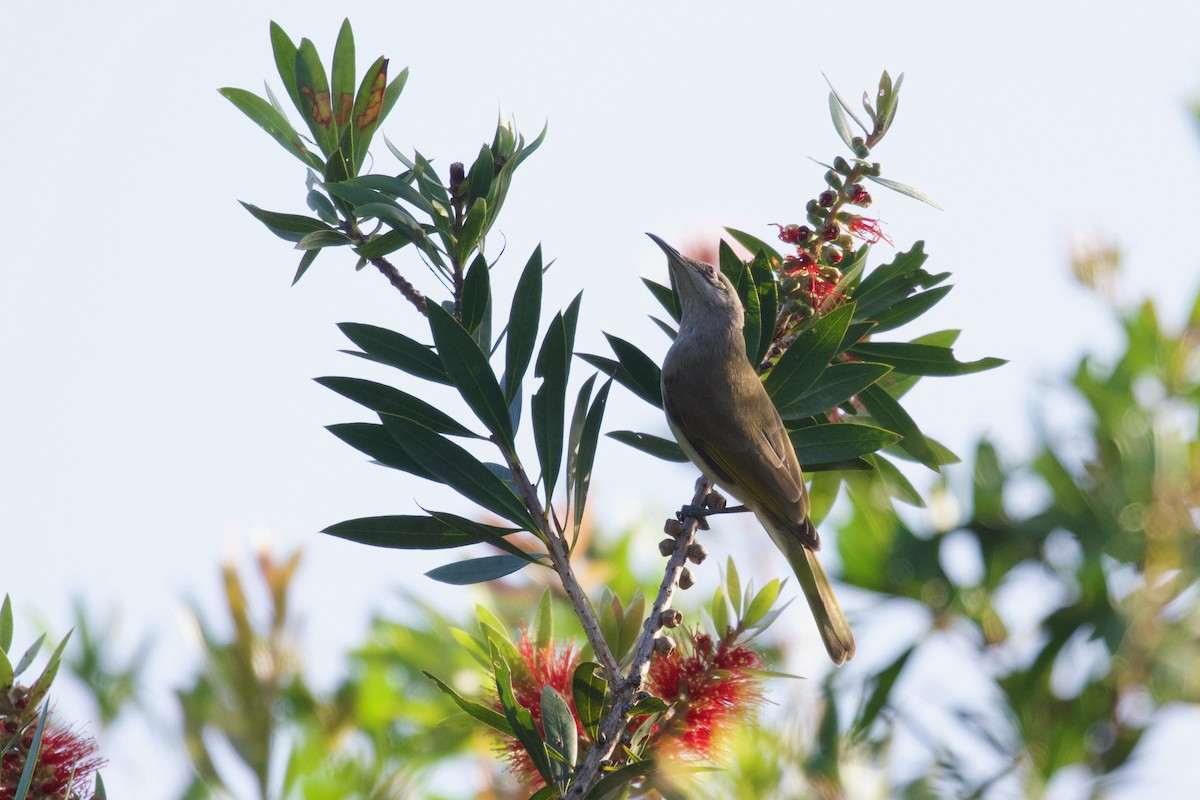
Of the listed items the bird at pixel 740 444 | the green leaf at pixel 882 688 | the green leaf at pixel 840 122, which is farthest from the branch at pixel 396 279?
the green leaf at pixel 882 688

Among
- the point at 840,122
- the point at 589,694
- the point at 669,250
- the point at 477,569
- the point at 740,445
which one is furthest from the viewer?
the point at 669,250

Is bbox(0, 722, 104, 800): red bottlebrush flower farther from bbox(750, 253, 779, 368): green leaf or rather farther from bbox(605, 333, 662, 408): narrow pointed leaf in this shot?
bbox(750, 253, 779, 368): green leaf

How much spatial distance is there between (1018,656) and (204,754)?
2.52 metres

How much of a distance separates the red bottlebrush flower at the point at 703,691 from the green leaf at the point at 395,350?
2.64 ft

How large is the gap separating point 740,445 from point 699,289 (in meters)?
0.97

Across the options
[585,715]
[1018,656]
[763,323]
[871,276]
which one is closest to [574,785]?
[585,715]

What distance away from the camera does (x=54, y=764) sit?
6.64ft

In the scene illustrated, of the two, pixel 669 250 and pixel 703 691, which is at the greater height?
pixel 669 250

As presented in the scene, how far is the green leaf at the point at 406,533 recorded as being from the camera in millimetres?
2336

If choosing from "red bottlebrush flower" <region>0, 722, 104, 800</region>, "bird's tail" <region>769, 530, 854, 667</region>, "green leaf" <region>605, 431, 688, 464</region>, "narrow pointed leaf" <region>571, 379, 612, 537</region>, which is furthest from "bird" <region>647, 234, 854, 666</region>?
"red bottlebrush flower" <region>0, 722, 104, 800</region>

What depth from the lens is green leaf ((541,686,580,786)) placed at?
6.66 feet

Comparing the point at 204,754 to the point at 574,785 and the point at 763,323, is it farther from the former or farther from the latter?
the point at 763,323

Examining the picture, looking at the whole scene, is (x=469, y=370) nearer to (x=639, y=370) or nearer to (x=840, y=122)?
(x=639, y=370)

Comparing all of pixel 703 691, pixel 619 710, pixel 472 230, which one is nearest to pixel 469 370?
pixel 472 230
